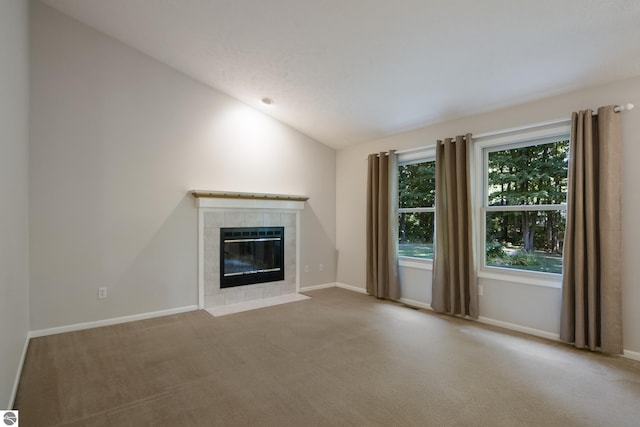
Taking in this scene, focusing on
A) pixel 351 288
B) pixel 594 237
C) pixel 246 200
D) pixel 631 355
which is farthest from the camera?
pixel 351 288

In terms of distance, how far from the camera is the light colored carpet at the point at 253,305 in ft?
14.3

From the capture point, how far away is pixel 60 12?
358 centimetres

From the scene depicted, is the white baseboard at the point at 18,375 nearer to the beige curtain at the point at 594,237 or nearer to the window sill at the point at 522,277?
the window sill at the point at 522,277

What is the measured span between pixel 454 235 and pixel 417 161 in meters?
1.34

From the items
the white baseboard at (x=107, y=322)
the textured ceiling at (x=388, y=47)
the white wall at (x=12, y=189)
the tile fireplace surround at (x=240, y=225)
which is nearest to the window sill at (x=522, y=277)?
the textured ceiling at (x=388, y=47)

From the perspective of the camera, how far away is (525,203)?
148 inches

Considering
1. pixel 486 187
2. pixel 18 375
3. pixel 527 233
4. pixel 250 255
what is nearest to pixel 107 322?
pixel 18 375

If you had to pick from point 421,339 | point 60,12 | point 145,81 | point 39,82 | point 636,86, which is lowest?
point 421,339

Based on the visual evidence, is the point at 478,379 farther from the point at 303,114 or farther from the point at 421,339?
the point at 303,114

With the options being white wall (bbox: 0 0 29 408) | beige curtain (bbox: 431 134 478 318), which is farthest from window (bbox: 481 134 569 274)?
white wall (bbox: 0 0 29 408)

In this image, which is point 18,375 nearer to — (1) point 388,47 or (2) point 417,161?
(1) point 388,47

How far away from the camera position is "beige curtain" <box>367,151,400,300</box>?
4945mm

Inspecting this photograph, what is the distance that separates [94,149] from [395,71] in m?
3.51

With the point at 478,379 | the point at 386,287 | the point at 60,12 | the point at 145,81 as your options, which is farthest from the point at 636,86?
the point at 60,12
